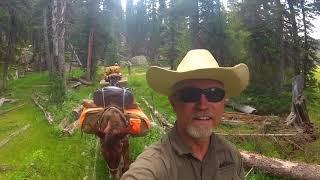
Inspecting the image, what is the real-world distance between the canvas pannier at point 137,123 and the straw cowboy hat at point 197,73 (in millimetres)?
5501

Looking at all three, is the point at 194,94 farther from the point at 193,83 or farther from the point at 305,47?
the point at 305,47

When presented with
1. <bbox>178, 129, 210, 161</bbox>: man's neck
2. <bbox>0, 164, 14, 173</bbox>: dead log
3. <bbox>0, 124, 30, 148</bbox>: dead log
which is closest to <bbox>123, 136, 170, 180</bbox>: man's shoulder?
<bbox>178, 129, 210, 161</bbox>: man's neck

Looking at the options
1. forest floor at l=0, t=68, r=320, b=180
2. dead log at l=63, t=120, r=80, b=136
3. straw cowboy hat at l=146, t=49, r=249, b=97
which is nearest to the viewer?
straw cowboy hat at l=146, t=49, r=249, b=97

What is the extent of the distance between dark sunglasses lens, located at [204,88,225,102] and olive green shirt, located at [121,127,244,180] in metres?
0.30

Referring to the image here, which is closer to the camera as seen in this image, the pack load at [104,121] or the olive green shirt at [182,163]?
the olive green shirt at [182,163]

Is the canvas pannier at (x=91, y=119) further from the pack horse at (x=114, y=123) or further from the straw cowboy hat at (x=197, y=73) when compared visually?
the straw cowboy hat at (x=197, y=73)

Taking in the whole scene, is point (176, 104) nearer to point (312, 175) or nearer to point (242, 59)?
point (312, 175)

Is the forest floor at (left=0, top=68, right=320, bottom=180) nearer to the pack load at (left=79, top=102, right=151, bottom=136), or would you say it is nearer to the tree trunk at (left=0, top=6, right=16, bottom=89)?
the pack load at (left=79, top=102, right=151, bottom=136)

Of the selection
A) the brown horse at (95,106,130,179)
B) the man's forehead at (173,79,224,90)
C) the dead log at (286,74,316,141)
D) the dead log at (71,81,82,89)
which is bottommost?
the dead log at (71,81,82,89)

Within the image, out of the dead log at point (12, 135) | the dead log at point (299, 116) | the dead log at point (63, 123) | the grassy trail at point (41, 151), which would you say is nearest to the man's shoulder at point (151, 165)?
the grassy trail at point (41, 151)

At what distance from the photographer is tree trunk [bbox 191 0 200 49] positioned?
3503 cm

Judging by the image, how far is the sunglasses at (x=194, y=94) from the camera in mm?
3279

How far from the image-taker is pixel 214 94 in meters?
3.35

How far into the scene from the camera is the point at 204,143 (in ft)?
11.0
